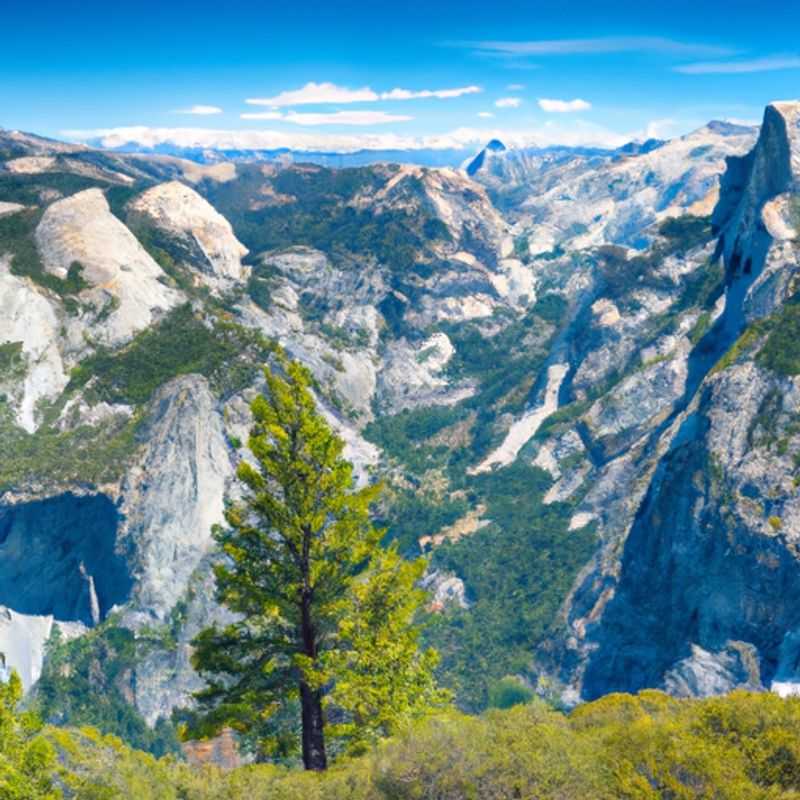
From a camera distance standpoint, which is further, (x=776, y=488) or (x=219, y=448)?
(x=219, y=448)

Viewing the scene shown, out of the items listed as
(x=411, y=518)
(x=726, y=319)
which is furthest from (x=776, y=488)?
(x=411, y=518)

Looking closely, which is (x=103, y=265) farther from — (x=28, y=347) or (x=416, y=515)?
(x=416, y=515)

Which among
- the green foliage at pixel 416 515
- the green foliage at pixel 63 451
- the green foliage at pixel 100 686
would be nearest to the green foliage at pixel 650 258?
the green foliage at pixel 416 515

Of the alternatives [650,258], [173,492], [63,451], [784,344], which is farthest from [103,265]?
[784,344]

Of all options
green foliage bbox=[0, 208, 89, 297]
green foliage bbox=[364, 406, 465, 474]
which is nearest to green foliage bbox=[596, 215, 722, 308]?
green foliage bbox=[364, 406, 465, 474]

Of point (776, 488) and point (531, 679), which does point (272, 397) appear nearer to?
point (776, 488)

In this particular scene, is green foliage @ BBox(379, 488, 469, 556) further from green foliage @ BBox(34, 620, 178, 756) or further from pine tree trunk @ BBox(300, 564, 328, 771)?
pine tree trunk @ BBox(300, 564, 328, 771)

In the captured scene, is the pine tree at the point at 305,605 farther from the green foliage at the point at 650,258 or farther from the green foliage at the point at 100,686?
the green foliage at the point at 650,258
